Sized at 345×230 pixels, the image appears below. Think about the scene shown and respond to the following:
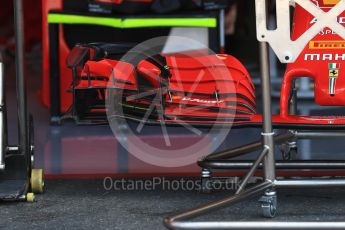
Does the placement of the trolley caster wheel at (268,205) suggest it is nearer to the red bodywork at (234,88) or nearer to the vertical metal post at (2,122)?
the red bodywork at (234,88)

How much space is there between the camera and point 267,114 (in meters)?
3.47

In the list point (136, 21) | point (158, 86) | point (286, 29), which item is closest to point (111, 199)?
point (158, 86)

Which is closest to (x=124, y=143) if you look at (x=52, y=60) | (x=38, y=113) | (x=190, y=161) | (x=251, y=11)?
(x=190, y=161)

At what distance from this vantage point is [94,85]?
3.74 meters

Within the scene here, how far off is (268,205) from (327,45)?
750 millimetres

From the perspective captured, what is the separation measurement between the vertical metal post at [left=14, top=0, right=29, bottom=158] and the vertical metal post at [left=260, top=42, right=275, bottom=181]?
1.13 m

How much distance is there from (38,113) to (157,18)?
1.17 metres

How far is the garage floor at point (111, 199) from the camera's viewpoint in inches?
142

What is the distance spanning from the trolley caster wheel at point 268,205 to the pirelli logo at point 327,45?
2.30 ft

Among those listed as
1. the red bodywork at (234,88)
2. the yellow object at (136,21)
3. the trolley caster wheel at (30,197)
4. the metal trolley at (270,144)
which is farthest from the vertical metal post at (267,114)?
the yellow object at (136,21)

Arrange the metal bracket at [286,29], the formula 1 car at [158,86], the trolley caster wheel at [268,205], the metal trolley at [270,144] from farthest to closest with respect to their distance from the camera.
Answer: the formula 1 car at [158,86] → the trolley caster wheel at [268,205] → the metal bracket at [286,29] → the metal trolley at [270,144]

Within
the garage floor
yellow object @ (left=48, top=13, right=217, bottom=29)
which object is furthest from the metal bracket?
yellow object @ (left=48, top=13, right=217, bottom=29)

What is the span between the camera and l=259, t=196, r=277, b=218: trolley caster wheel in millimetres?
3523

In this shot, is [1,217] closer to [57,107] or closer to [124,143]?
[124,143]
